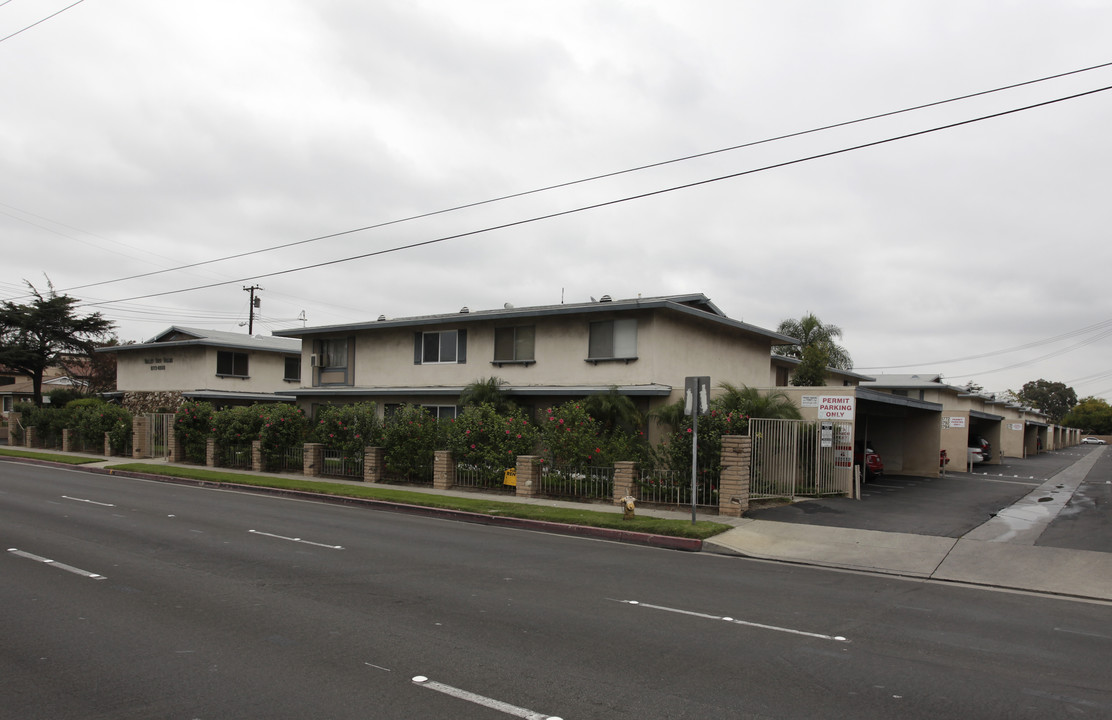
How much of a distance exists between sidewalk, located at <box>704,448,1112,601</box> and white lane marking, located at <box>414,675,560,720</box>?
820cm

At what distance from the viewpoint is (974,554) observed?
12.5 meters

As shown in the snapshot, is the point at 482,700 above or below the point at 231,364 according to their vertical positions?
below

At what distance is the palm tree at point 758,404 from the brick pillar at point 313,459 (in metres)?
14.2

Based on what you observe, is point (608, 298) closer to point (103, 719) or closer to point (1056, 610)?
point (1056, 610)

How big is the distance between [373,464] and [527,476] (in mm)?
6390

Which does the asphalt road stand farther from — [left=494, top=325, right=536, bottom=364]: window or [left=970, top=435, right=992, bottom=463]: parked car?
[left=970, top=435, right=992, bottom=463]: parked car

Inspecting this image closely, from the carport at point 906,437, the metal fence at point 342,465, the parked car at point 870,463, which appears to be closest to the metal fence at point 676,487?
the metal fence at point 342,465

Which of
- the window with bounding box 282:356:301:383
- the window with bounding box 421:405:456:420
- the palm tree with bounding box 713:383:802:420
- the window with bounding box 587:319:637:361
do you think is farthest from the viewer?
the window with bounding box 282:356:301:383

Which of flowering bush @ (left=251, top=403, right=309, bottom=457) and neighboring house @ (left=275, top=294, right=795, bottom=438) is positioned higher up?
neighboring house @ (left=275, top=294, right=795, bottom=438)

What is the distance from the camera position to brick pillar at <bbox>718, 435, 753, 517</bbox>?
16.3m

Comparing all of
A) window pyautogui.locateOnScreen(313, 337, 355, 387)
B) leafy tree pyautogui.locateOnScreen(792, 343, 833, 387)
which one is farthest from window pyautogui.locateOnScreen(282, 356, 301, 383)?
leafy tree pyautogui.locateOnScreen(792, 343, 833, 387)

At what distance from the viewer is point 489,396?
2406 centimetres

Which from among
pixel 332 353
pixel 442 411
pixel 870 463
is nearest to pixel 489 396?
pixel 442 411

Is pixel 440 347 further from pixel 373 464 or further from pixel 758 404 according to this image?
pixel 758 404
